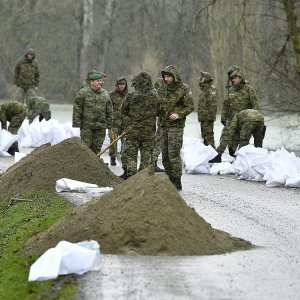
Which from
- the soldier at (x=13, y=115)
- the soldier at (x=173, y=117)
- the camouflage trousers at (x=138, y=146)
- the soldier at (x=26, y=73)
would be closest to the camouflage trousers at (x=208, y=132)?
the soldier at (x=13, y=115)

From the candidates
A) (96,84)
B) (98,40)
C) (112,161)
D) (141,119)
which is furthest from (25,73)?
(98,40)

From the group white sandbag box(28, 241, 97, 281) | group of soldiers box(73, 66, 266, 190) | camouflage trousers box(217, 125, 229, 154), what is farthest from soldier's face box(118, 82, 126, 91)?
white sandbag box(28, 241, 97, 281)

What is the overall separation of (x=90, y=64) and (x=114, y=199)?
47667 millimetres

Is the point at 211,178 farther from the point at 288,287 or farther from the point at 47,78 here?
the point at 47,78

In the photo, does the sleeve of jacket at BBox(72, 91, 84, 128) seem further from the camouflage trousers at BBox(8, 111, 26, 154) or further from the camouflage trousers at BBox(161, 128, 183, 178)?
the camouflage trousers at BBox(8, 111, 26, 154)

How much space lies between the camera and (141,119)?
53.9ft

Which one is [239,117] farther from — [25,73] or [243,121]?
[25,73]

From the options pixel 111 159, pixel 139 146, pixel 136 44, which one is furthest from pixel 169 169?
pixel 136 44

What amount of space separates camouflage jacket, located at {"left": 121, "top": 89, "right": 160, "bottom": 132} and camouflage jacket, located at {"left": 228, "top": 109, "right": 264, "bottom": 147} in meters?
4.98

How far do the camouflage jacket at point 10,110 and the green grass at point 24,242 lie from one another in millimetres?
8953

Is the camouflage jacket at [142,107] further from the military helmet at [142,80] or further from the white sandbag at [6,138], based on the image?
the white sandbag at [6,138]

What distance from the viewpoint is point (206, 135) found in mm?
23938

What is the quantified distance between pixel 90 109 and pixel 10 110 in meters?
6.38

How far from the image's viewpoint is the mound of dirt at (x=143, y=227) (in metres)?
9.97
